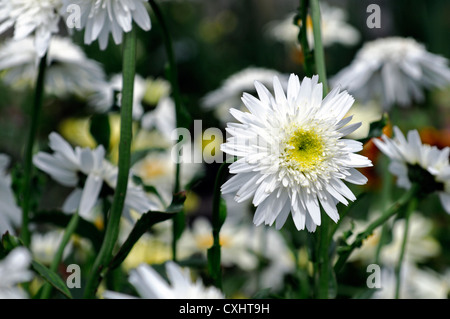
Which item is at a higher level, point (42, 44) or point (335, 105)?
point (42, 44)

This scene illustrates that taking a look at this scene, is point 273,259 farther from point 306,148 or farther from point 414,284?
point 306,148

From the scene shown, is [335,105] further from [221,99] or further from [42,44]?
[221,99]

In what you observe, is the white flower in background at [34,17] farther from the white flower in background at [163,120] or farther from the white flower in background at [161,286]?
the white flower in background at [163,120]

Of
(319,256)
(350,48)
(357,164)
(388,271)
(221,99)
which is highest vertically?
(350,48)

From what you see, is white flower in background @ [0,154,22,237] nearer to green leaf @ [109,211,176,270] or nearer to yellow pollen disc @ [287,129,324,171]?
green leaf @ [109,211,176,270]

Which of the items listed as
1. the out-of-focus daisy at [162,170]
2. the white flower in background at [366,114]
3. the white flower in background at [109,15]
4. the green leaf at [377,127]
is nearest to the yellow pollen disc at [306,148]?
the green leaf at [377,127]
